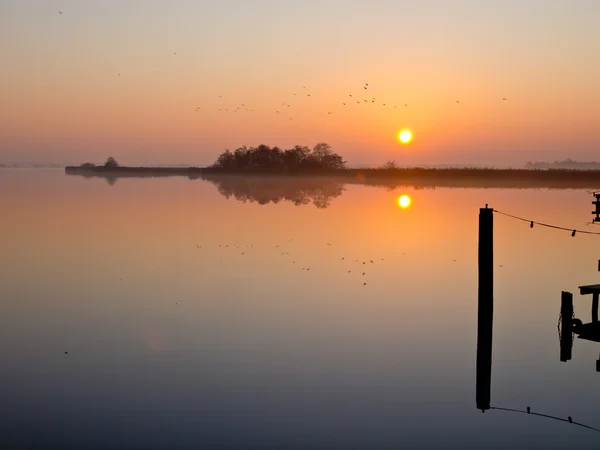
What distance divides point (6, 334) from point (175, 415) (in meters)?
7.74

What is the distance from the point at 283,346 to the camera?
17.9m

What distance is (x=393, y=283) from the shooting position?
26.5 metres

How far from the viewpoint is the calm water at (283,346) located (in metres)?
12.9

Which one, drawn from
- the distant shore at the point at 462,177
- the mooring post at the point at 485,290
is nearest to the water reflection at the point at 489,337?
the mooring post at the point at 485,290

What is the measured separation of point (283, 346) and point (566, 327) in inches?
271

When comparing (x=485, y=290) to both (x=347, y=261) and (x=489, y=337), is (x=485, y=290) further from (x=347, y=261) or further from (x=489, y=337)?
(x=347, y=261)

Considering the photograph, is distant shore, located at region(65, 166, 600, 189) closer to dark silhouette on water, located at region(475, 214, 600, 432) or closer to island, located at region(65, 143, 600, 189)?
island, located at region(65, 143, 600, 189)

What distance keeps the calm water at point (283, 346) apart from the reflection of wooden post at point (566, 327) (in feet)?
0.80

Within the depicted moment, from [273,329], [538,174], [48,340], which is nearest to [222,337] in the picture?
[273,329]

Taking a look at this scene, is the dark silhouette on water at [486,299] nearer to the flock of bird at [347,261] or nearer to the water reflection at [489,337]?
the water reflection at [489,337]

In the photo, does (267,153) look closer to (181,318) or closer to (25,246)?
(25,246)

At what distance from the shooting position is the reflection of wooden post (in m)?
16.5

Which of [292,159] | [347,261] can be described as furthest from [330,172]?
[347,261]

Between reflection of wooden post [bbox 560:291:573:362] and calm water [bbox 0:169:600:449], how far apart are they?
245 mm
